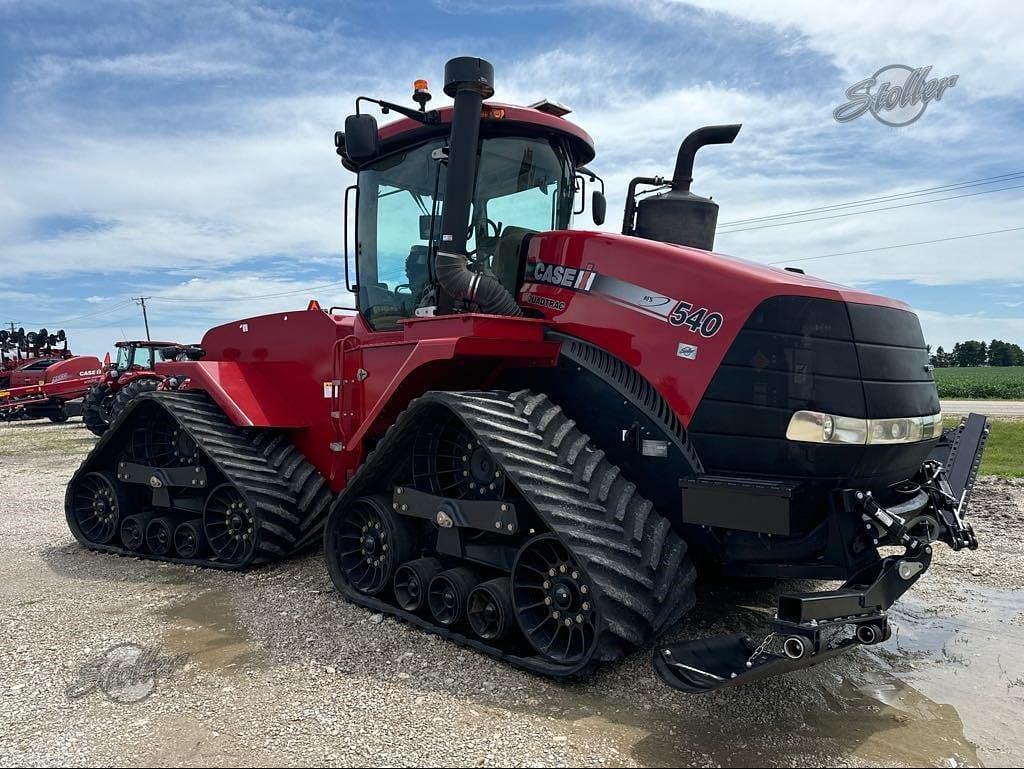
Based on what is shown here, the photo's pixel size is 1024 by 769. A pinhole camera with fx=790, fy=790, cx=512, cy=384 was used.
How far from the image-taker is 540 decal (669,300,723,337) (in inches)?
148

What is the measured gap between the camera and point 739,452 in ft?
12.1

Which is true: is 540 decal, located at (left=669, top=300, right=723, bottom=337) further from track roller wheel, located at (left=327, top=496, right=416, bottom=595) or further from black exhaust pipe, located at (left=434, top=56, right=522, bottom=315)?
track roller wheel, located at (left=327, top=496, right=416, bottom=595)

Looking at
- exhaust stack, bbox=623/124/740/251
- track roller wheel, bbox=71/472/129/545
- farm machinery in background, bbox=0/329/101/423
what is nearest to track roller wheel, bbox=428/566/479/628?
exhaust stack, bbox=623/124/740/251

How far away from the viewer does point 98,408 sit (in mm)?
17875

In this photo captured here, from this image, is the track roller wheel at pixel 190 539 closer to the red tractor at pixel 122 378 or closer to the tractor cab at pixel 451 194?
the tractor cab at pixel 451 194

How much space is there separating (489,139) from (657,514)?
257 cm

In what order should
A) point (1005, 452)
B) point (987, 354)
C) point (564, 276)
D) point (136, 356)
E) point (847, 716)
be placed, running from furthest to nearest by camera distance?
point (987, 354) < point (136, 356) < point (1005, 452) < point (564, 276) < point (847, 716)

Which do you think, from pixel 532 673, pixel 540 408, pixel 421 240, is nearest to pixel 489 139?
pixel 421 240

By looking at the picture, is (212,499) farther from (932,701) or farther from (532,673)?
(932,701)

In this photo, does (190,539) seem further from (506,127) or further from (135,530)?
(506,127)

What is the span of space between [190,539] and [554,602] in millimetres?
3661

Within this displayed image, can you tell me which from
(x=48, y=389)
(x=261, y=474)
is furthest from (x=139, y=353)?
(x=261, y=474)

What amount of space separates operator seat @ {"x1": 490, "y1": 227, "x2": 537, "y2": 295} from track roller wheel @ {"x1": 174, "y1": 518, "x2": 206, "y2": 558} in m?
3.21

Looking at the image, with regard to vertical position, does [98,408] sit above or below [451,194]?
below
